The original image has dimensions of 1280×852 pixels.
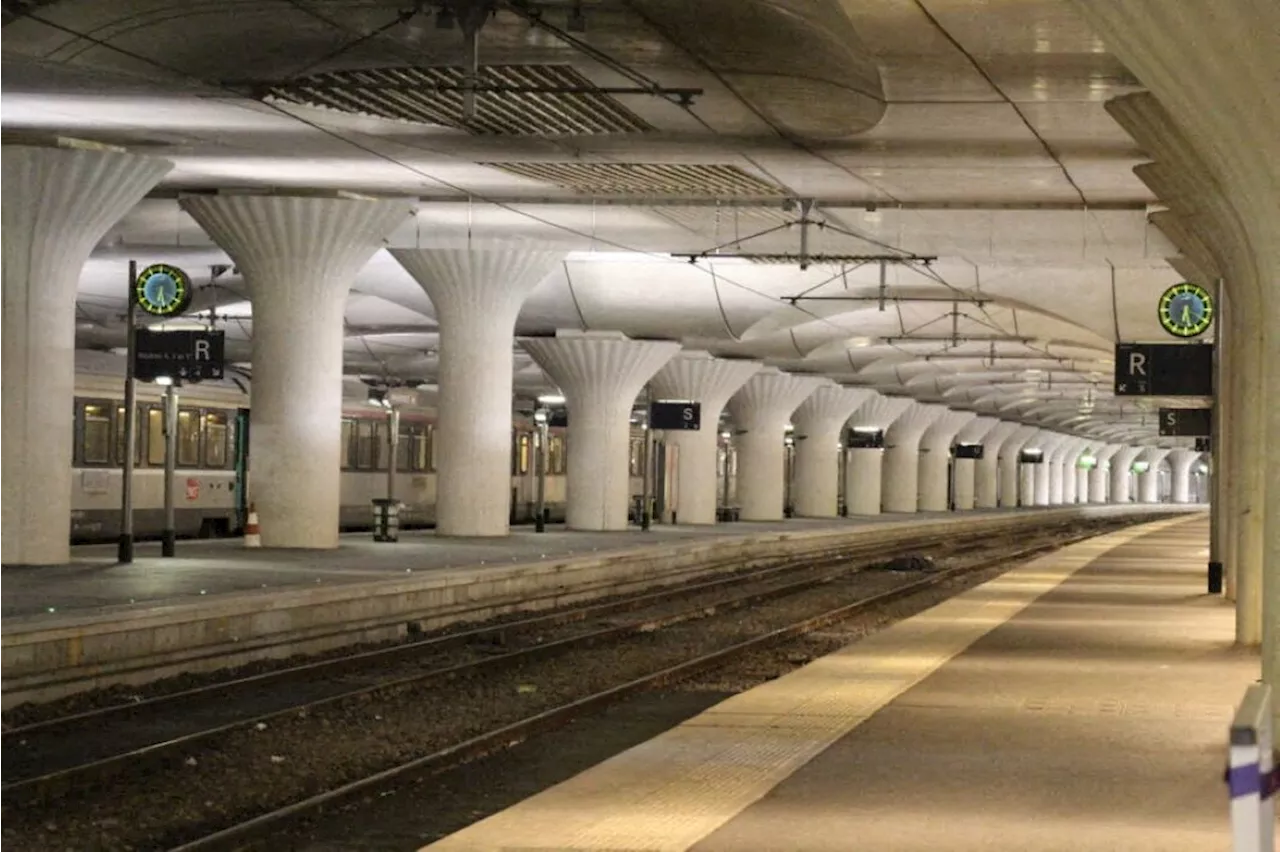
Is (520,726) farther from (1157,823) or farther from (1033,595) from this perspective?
(1033,595)

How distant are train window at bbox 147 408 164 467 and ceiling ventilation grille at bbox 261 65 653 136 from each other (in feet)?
43.8

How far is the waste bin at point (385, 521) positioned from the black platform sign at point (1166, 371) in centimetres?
1238

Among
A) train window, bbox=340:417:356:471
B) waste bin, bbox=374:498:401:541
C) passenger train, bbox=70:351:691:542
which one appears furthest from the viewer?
train window, bbox=340:417:356:471

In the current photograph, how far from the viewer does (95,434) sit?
3219cm

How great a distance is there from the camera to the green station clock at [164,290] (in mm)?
28031

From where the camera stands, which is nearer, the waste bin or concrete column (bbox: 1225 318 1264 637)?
concrete column (bbox: 1225 318 1264 637)

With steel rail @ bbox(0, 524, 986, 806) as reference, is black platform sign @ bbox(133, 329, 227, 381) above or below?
above

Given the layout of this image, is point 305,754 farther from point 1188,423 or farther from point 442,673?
point 1188,423

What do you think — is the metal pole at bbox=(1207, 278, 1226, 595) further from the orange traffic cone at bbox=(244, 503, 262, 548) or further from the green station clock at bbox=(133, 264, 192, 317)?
the green station clock at bbox=(133, 264, 192, 317)

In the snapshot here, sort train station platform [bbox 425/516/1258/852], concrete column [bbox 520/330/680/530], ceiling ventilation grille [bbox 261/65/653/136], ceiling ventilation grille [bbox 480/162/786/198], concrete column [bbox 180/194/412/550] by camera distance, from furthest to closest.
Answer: concrete column [bbox 520/330/680/530] < concrete column [bbox 180/194/412/550] < ceiling ventilation grille [bbox 480/162/786/198] < ceiling ventilation grille [bbox 261/65/653/136] < train station platform [bbox 425/516/1258/852]

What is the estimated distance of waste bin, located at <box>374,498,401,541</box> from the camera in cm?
3388

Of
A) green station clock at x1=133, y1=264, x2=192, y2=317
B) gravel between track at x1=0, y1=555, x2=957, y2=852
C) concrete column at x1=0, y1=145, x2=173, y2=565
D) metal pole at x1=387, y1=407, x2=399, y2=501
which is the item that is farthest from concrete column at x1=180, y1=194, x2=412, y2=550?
gravel between track at x1=0, y1=555, x2=957, y2=852

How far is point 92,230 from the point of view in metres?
24.1

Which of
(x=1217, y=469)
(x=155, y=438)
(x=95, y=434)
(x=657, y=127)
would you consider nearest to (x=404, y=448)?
(x=155, y=438)
